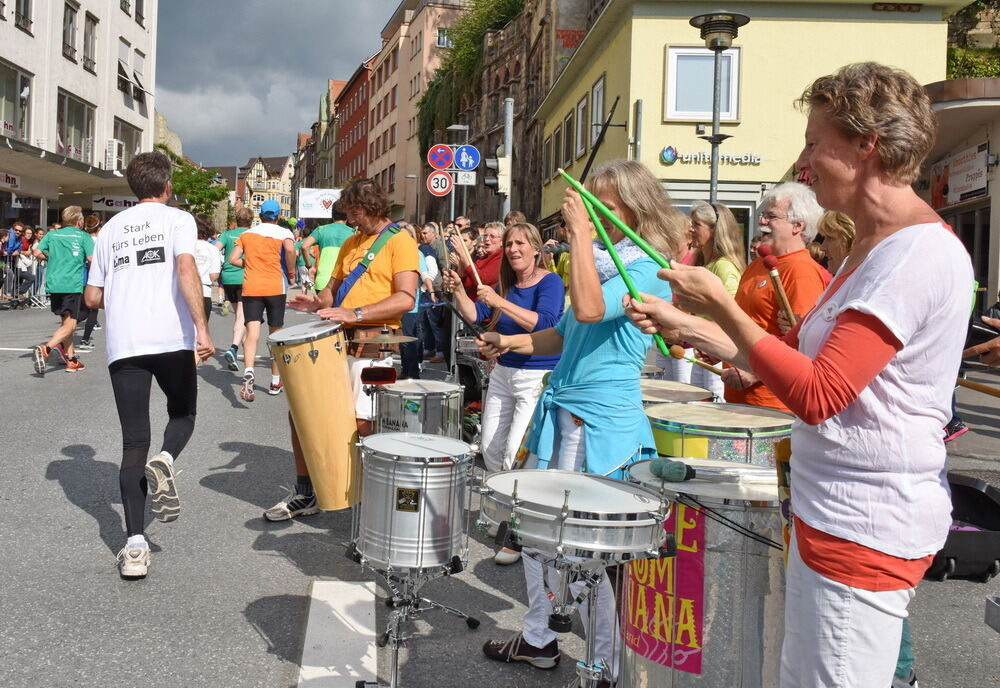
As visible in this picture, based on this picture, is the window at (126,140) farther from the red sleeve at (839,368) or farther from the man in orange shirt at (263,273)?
the red sleeve at (839,368)

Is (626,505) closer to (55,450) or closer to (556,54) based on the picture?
(55,450)

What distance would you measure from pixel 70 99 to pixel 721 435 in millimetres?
35211

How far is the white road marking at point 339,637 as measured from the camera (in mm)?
3443

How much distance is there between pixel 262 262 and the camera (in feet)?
34.5

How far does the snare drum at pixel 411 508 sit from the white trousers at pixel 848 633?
147cm

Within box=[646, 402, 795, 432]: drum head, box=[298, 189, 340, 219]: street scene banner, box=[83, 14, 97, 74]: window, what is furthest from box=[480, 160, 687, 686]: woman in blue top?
box=[298, 189, 340, 219]: street scene banner

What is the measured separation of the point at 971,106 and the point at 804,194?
12324 millimetres

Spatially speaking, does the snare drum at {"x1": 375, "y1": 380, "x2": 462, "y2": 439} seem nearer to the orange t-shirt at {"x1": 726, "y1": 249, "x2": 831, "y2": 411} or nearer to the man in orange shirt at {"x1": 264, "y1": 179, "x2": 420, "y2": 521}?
the man in orange shirt at {"x1": 264, "y1": 179, "x2": 420, "y2": 521}

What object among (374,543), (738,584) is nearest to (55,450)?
(374,543)

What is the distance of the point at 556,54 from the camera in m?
A: 30.9

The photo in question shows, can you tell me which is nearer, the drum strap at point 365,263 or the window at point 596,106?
the drum strap at point 365,263

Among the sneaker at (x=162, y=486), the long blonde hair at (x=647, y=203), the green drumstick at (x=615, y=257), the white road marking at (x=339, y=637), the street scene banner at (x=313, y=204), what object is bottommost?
the white road marking at (x=339, y=637)

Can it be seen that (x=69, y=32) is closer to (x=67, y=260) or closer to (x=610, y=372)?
(x=67, y=260)

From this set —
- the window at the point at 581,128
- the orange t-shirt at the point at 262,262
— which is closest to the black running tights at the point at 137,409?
the orange t-shirt at the point at 262,262
